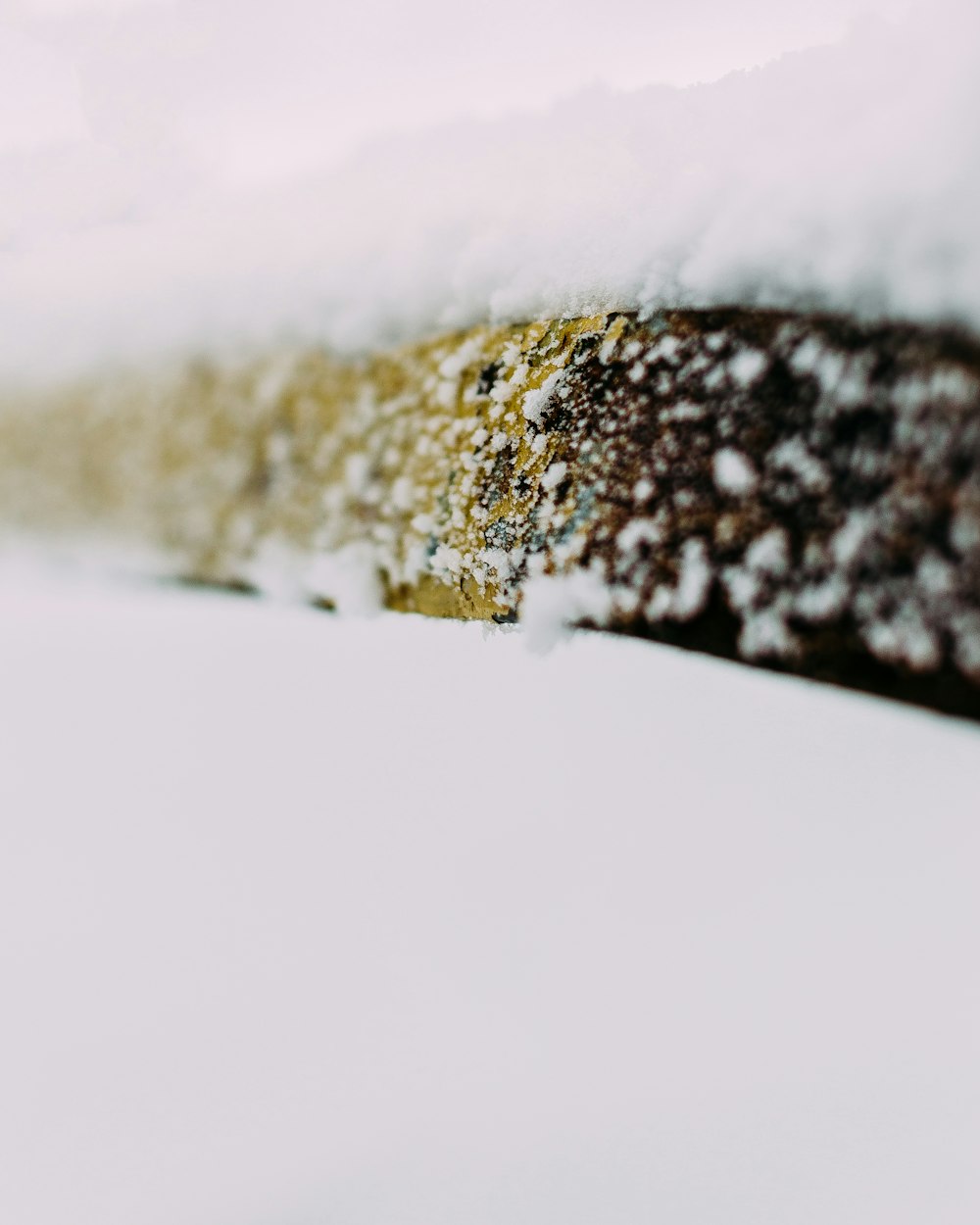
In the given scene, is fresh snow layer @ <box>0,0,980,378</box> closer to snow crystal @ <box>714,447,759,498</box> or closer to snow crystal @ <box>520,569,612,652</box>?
snow crystal @ <box>714,447,759,498</box>

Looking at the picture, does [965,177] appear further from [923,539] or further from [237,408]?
[237,408]

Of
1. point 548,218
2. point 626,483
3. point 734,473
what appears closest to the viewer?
point 734,473

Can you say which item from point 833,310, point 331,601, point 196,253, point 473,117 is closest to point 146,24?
point 196,253

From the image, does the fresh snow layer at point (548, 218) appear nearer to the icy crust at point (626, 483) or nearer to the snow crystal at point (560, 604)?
the icy crust at point (626, 483)

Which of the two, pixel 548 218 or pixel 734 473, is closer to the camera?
pixel 734 473

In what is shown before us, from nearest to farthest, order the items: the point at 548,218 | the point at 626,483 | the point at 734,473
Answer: the point at 734,473 < the point at 626,483 < the point at 548,218

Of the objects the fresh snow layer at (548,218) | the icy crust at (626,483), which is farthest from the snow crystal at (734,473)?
the fresh snow layer at (548,218)

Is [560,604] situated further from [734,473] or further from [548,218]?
[548,218]

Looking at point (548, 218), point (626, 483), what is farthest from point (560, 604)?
point (548, 218)
